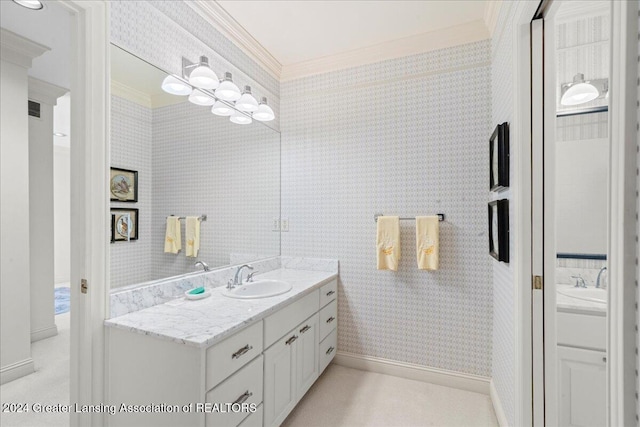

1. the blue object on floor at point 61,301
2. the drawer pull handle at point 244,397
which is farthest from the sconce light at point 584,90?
the blue object on floor at point 61,301

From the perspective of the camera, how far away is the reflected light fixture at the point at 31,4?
1.74m

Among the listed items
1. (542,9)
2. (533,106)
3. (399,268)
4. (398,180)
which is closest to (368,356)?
(399,268)

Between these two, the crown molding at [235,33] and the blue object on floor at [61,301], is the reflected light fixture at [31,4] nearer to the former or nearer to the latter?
the crown molding at [235,33]

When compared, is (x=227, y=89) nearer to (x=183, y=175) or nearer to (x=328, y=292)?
(x=183, y=175)

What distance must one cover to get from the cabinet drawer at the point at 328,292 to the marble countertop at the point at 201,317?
36 centimetres

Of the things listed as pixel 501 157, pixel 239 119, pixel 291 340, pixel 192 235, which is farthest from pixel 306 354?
pixel 239 119

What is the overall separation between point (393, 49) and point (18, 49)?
2864mm

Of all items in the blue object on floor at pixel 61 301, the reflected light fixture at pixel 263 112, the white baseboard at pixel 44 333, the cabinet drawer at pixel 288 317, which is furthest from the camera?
the blue object on floor at pixel 61 301

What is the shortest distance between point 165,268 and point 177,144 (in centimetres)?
78

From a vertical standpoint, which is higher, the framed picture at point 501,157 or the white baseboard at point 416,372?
the framed picture at point 501,157

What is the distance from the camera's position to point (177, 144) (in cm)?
194

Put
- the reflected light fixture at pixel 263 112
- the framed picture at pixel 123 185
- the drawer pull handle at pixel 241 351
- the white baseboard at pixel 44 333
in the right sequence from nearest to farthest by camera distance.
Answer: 1. the drawer pull handle at pixel 241 351
2. the framed picture at pixel 123 185
3. the reflected light fixture at pixel 263 112
4. the white baseboard at pixel 44 333

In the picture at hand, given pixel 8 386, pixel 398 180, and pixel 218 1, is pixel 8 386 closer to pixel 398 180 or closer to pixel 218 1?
pixel 218 1

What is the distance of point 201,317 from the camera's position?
1.45 m
